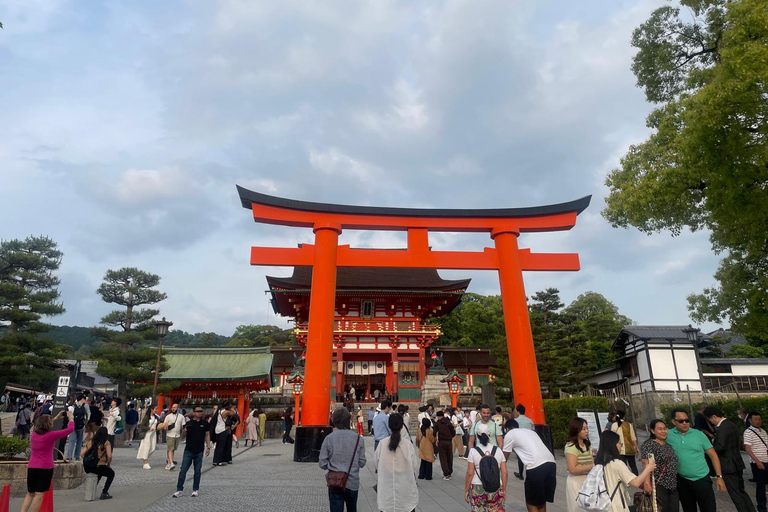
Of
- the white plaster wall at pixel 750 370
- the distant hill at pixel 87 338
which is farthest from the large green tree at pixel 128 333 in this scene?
the distant hill at pixel 87 338

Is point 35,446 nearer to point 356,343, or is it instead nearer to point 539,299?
point 356,343

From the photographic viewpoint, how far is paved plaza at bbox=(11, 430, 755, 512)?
6469 millimetres

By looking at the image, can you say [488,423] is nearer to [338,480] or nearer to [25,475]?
[338,480]

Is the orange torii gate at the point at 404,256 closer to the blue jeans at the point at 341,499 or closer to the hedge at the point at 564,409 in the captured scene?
the hedge at the point at 564,409

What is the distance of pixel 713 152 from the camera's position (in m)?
7.49

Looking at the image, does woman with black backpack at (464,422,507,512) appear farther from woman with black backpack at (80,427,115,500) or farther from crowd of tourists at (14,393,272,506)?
woman with black backpack at (80,427,115,500)

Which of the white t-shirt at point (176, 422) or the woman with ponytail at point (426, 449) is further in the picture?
the white t-shirt at point (176, 422)

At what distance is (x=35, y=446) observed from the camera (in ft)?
17.9

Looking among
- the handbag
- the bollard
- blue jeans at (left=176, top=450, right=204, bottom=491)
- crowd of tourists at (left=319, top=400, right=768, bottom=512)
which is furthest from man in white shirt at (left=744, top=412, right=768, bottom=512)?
the bollard

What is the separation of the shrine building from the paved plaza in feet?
48.1

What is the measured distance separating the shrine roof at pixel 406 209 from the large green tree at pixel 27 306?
1386 centimetres

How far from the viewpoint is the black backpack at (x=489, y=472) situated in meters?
4.33

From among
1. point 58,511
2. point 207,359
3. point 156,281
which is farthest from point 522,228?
point 156,281

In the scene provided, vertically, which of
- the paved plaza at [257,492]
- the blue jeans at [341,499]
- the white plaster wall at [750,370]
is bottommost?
the paved plaza at [257,492]
